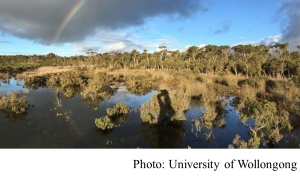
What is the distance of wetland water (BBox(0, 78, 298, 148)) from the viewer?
13.3 metres

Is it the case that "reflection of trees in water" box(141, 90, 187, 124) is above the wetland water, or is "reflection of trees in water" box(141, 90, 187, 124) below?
above

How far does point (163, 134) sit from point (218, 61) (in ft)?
119

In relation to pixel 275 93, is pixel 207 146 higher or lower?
lower

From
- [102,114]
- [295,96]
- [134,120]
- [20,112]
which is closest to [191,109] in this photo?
[134,120]

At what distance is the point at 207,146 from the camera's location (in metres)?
13.0

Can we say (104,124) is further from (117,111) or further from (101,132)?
(117,111)

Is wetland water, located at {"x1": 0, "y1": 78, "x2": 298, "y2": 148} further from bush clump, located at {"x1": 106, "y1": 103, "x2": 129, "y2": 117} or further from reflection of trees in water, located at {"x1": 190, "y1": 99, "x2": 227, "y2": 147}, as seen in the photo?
bush clump, located at {"x1": 106, "y1": 103, "x2": 129, "y2": 117}

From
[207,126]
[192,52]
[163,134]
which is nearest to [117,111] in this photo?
[163,134]

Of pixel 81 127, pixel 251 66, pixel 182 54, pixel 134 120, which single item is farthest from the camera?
pixel 182 54

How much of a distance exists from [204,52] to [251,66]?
3610 cm

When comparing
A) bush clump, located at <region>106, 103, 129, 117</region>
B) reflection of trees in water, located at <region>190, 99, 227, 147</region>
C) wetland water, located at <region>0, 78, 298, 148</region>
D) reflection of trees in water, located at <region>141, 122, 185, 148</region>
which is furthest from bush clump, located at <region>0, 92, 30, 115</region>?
reflection of trees in water, located at <region>190, 99, 227, 147</region>

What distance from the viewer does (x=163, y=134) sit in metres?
14.6

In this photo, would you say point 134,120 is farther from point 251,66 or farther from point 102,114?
point 251,66

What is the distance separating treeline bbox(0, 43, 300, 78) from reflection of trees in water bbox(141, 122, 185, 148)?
24.8 metres
